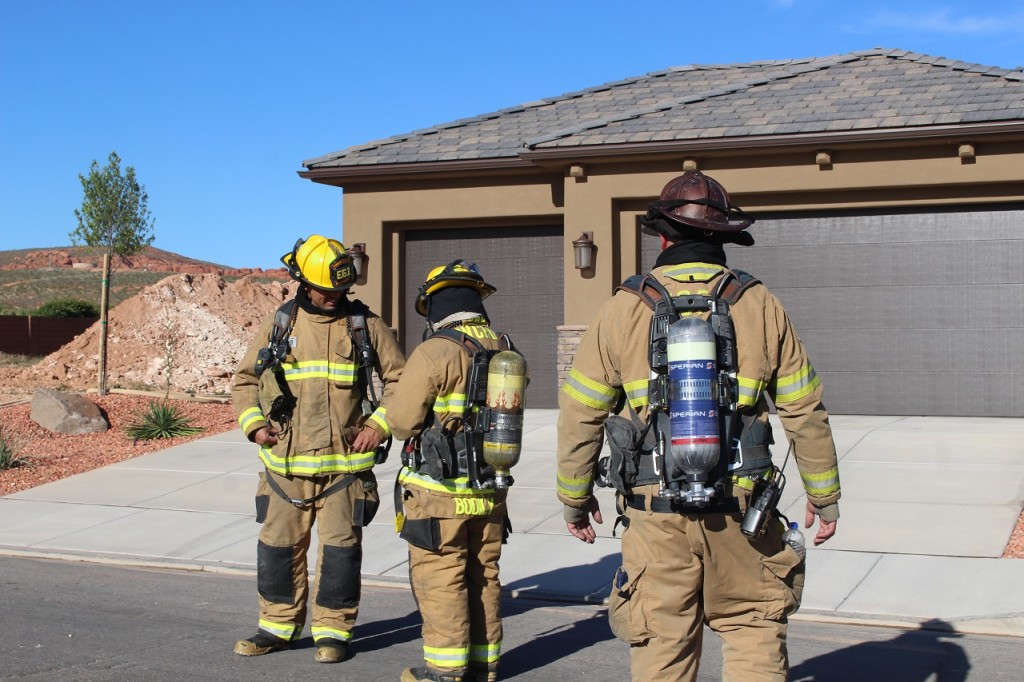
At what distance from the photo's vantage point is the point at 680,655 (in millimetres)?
3916

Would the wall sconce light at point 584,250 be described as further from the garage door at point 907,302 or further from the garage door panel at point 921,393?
the garage door panel at point 921,393

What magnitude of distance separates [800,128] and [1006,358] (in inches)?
153

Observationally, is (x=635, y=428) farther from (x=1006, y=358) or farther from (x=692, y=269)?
(x=1006, y=358)

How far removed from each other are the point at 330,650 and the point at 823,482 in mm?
2965

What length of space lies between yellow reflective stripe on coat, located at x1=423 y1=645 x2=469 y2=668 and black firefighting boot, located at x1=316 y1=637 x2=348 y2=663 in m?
0.76

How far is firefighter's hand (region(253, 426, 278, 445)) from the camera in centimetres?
616

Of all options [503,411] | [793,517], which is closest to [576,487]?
[503,411]

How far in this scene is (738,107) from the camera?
15.9 meters

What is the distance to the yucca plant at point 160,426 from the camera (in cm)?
1460

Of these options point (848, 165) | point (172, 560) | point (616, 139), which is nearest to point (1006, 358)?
point (848, 165)

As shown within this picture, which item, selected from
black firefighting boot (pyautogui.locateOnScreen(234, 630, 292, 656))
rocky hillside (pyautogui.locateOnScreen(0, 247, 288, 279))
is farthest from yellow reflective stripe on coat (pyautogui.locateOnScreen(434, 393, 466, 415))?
rocky hillside (pyautogui.locateOnScreen(0, 247, 288, 279))

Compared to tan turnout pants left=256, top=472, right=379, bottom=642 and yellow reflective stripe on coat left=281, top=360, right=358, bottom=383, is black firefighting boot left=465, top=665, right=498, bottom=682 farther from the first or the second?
yellow reflective stripe on coat left=281, top=360, right=358, bottom=383

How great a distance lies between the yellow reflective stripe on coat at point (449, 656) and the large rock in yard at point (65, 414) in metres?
10.9

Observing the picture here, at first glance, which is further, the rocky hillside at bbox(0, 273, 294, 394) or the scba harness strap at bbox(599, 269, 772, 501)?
the rocky hillside at bbox(0, 273, 294, 394)
